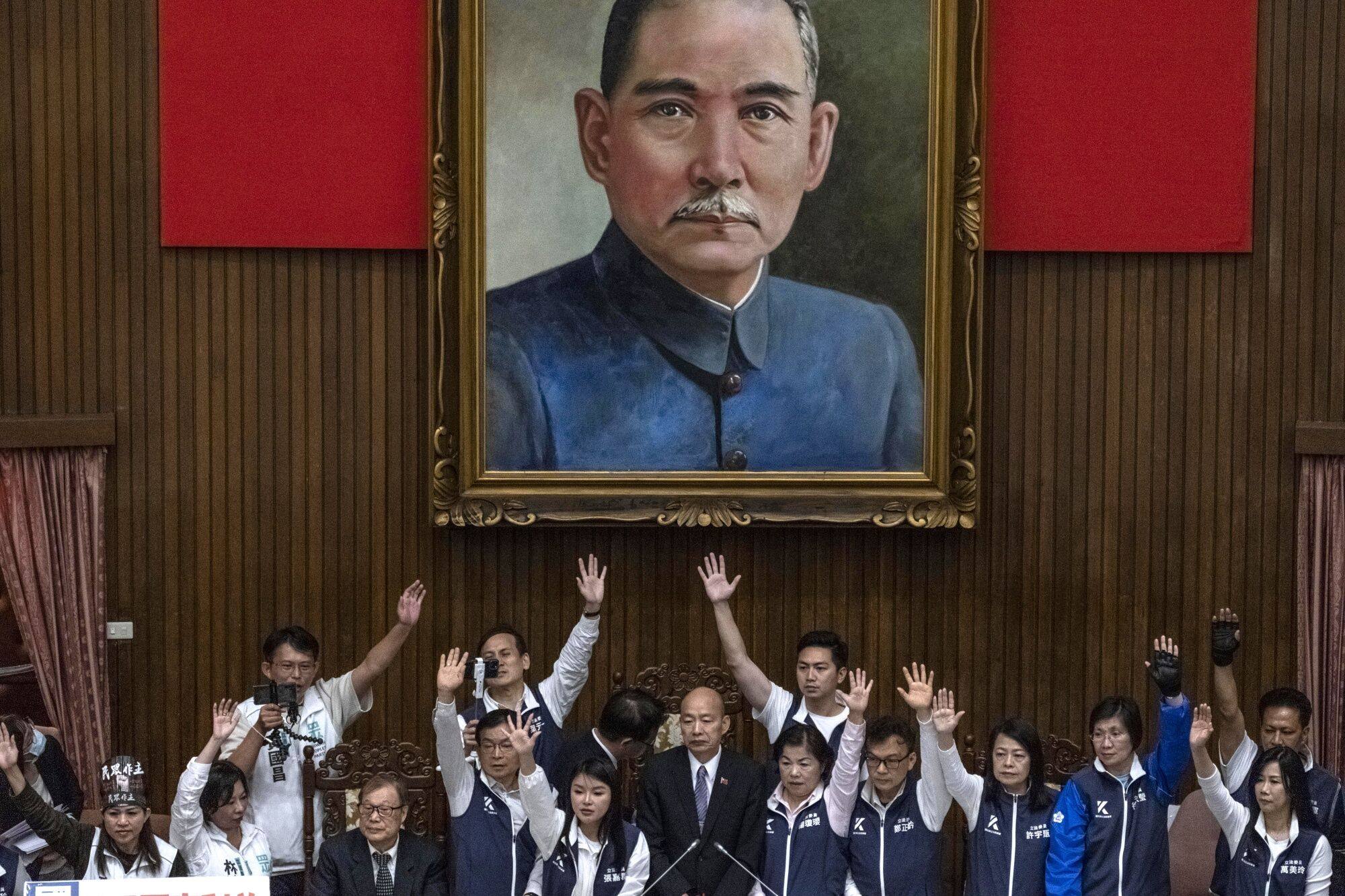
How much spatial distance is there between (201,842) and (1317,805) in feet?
14.0

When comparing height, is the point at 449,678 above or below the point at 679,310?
below

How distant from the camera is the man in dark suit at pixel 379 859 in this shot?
19.7 ft

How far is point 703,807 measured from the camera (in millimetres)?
6395

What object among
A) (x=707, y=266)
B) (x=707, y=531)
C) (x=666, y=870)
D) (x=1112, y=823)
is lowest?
(x=666, y=870)

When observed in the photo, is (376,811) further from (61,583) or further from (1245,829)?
(1245,829)

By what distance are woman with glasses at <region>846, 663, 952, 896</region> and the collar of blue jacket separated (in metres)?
2.32

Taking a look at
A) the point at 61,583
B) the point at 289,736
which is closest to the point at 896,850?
the point at 289,736

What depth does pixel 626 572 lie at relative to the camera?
8062mm

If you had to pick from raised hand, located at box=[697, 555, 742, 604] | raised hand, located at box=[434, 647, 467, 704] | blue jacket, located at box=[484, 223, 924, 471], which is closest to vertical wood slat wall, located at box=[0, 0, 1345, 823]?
blue jacket, located at box=[484, 223, 924, 471]

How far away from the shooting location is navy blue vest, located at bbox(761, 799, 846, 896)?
620 cm

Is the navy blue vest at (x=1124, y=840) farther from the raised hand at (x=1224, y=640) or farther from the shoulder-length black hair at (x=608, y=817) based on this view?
the shoulder-length black hair at (x=608, y=817)

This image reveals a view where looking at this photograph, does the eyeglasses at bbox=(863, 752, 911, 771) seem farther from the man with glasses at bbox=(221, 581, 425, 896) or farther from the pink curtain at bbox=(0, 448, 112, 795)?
the pink curtain at bbox=(0, 448, 112, 795)

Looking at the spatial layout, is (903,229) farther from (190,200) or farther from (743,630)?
(190,200)

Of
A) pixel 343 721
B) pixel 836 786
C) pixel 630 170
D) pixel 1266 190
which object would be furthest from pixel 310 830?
pixel 1266 190
